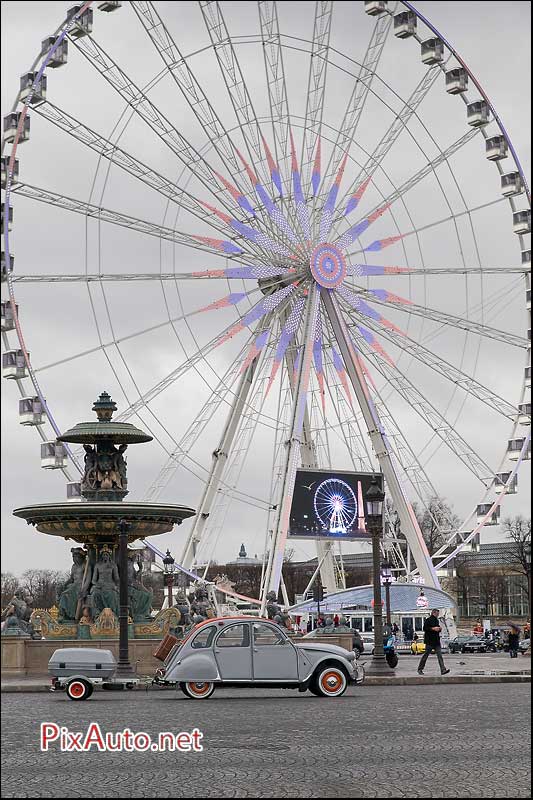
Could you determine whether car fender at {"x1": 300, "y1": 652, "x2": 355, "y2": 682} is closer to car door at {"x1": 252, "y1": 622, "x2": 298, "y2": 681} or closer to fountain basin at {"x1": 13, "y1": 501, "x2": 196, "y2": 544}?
car door at {"x1": 252, "y1": 622, "x2": 298, "y2": 681}

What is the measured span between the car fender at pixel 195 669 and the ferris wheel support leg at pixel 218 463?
63.8 feet

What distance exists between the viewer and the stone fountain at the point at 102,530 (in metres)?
25.7

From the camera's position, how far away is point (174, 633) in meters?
25.2

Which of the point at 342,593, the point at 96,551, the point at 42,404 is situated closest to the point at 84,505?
the point at 96,551

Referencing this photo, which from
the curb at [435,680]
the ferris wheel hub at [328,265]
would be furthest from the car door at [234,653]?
the ferris wheel hub at [328,265]

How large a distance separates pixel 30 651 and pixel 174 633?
3032 mm

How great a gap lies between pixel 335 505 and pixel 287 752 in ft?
128

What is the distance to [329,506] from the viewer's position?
48562 mm

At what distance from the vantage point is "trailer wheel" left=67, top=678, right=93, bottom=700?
1453cm

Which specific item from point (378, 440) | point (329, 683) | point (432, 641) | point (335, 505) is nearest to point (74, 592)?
point (432, 641)

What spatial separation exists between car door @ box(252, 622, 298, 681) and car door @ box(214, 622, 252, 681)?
0.31ft

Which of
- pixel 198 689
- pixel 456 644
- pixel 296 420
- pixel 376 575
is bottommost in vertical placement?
pixel 456 644

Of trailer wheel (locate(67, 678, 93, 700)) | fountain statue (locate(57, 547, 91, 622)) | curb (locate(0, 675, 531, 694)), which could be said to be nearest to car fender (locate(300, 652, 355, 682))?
trailer wheel (locate(67, 678, 93, 700))

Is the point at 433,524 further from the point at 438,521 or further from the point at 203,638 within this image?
the point at 203,638
